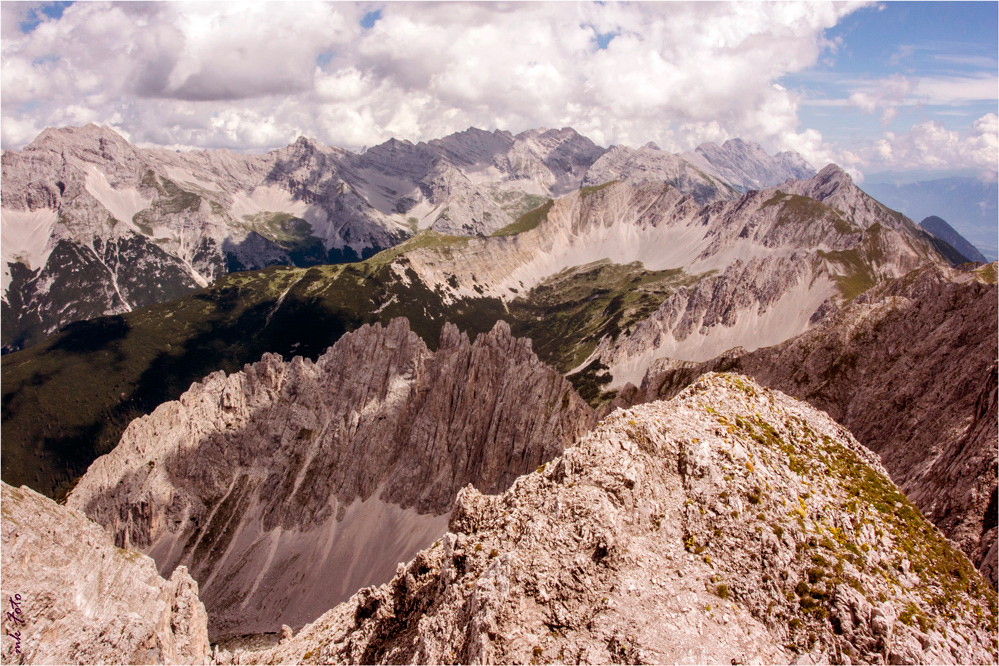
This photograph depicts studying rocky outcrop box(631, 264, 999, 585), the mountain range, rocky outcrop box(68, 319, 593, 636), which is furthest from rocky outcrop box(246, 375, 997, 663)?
rocky outcrop box(68, 319, 593, 636)

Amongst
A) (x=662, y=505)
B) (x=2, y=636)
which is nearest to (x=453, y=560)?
(x=662, y=505)

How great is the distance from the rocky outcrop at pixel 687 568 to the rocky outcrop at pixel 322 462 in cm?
6719

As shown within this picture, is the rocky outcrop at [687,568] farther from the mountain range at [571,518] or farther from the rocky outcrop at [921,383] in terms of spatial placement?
the rocky outcrop at [921,383]

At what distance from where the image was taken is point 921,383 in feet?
A: 243

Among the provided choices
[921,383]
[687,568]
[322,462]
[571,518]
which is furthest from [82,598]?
[921,383]

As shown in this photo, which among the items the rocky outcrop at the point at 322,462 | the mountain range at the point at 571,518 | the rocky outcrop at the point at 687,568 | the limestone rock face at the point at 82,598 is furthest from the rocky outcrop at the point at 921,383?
the limestone rock face at the point at 82,598

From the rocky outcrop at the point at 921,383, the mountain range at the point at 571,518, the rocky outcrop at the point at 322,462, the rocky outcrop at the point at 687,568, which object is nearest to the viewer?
the rocky outcrop at the point at 687,568

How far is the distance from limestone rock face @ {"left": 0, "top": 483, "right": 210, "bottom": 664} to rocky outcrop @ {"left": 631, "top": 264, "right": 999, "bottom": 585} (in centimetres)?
7031

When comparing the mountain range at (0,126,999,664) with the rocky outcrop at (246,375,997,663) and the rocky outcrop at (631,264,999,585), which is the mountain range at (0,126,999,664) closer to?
the rocky outcrop at (246,375,997,663)

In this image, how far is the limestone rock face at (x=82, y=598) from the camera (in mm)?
44750

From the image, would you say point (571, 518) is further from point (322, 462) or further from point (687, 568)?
point (322, 462)

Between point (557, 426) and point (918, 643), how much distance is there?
76.2 m

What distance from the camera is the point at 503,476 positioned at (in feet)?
334

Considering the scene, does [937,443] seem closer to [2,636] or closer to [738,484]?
[738,484]
